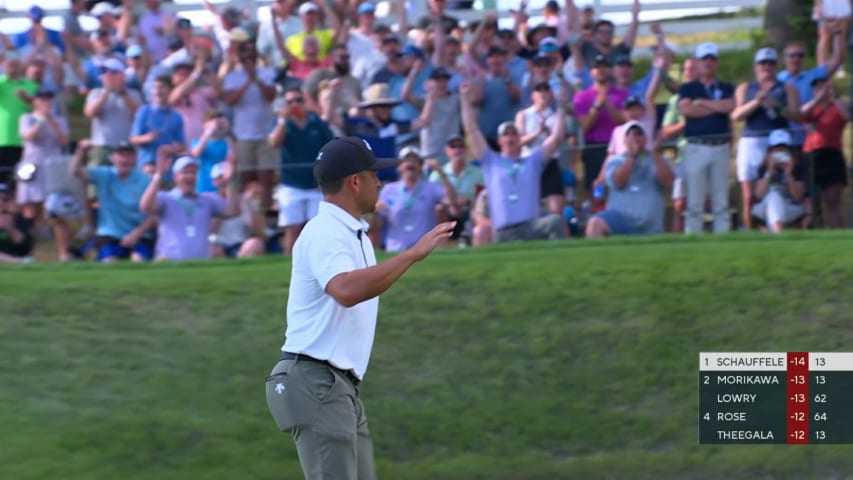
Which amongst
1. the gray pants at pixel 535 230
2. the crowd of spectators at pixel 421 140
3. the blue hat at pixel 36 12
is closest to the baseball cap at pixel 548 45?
the crowd of spectators at pixel 421 140

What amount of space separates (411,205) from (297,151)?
1.26 meters

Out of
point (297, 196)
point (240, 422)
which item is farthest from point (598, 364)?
point (297, 196)

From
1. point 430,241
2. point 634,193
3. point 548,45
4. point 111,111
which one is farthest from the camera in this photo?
point 548,45

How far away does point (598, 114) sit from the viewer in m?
13.1

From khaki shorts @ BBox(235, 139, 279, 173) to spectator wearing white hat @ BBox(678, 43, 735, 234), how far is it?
139 inches

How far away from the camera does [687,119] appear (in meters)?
12.7

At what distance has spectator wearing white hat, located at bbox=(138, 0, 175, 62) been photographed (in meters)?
16.4

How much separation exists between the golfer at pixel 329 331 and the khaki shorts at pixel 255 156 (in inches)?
291

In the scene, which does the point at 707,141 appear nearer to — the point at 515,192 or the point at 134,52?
the point at 515,192

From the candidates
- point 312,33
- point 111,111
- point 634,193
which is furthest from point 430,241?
point 312,33

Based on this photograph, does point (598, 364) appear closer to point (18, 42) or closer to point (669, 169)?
point (669, 169)

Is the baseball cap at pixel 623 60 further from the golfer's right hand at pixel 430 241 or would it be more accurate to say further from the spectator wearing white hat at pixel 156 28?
the golfer's right hand at pixel 430 241

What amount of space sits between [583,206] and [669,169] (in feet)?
2.50

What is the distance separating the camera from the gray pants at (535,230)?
38.5 feet
